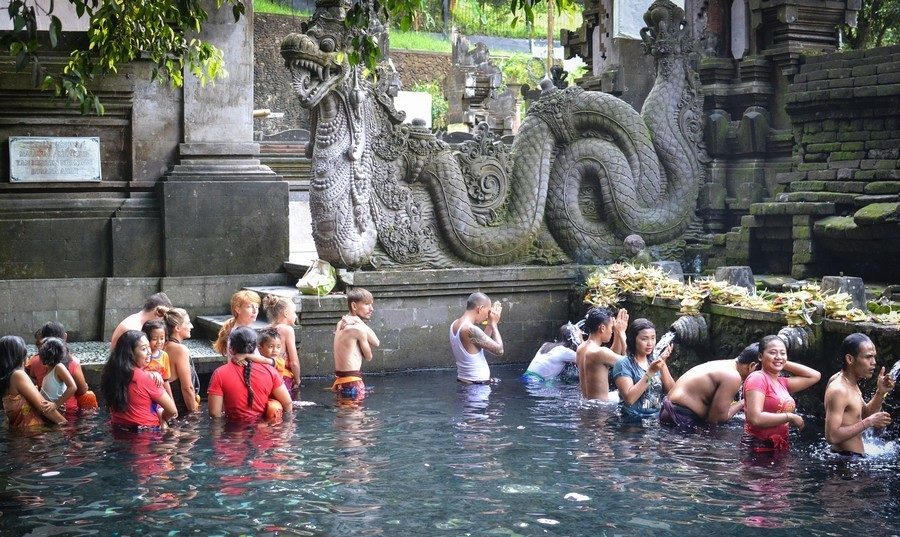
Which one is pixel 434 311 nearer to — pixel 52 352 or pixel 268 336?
pixel 268 336

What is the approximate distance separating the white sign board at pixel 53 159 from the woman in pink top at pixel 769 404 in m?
7.93

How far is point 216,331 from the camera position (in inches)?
464

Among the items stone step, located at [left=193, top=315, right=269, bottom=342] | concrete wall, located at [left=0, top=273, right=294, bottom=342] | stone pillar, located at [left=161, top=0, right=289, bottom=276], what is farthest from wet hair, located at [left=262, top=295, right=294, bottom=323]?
stone pillar, located at [left=161, top=0, right=289, bottom=276]

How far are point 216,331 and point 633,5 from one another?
9.52 metres

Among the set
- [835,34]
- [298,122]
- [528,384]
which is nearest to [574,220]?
[528,384]

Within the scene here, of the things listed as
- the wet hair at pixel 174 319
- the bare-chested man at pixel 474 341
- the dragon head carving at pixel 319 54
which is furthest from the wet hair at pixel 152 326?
the dragon head carving at pixel 319 54

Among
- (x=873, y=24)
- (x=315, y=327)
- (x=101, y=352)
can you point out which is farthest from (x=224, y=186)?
(x=873, y=24)

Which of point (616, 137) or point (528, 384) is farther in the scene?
point (616, 137)

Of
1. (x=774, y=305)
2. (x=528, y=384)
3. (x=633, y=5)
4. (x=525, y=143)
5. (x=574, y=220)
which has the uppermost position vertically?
(x=633, y=5)

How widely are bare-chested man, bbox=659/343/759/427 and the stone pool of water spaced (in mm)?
216

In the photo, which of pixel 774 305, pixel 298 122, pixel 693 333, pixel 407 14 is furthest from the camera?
pixel 298 122

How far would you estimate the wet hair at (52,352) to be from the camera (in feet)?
28.9

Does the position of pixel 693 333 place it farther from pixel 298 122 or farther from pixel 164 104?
pixel 298 122

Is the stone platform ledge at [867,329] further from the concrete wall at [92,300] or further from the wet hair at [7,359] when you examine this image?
the concrete wall at [92,300]
